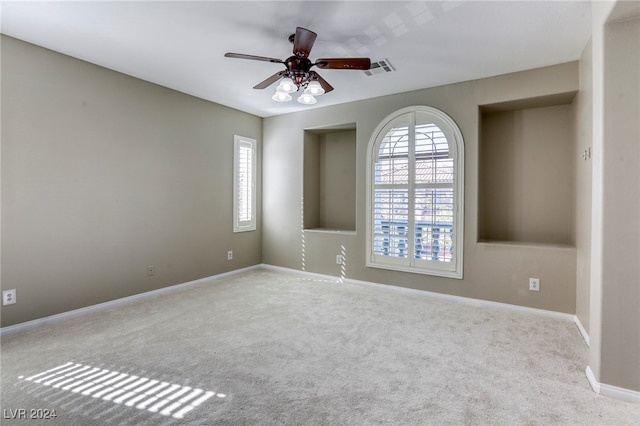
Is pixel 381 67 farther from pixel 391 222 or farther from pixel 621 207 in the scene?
pixel 621 207

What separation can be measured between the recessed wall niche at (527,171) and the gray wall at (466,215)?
0.64ft

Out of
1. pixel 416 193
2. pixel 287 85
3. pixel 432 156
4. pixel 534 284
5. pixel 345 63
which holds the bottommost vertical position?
pixel 534 284

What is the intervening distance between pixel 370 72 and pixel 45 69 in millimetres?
3255

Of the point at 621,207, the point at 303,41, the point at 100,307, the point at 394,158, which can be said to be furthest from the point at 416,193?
the point at 100,307

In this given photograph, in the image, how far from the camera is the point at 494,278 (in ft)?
12.2

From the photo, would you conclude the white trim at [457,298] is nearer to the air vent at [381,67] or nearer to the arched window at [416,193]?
the arched window at [416,193]

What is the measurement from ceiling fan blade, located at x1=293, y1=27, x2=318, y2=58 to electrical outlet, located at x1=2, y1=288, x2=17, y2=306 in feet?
10.8

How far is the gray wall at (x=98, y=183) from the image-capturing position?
9.70 feet

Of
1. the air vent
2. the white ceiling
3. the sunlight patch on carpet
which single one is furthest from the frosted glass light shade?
the sunlight patch on carpet

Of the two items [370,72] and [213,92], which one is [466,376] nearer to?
[370,72]

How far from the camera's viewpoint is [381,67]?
3.47 meters

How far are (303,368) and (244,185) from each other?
361cm

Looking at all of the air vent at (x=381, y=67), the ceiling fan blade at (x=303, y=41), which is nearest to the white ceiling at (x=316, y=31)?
the air vent at (x=381, y=67)

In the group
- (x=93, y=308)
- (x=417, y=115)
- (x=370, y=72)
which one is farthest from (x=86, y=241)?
(x=417, y=115)
